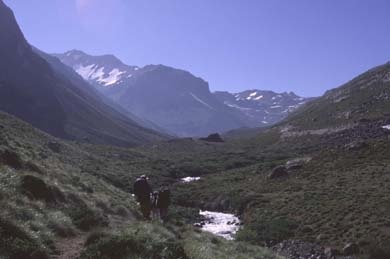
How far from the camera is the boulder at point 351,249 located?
3061 centimetres

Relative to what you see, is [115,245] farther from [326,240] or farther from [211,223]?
[211,223]

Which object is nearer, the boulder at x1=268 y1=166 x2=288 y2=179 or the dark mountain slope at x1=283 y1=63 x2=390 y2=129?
the boulder at x1=268 y1=166 x2=288 y2=179

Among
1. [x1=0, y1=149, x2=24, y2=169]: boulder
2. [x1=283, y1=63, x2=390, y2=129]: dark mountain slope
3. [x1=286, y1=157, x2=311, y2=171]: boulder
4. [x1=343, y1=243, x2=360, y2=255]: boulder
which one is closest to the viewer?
[x1=0, y1=149, x2=24, y2=169]: boulder

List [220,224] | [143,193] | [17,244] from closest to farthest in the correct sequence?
[17,244]
[143,193]
[220,224]

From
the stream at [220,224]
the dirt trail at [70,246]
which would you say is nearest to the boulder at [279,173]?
the stream at [220,224]

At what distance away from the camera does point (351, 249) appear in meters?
30.8

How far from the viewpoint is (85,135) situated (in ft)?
628

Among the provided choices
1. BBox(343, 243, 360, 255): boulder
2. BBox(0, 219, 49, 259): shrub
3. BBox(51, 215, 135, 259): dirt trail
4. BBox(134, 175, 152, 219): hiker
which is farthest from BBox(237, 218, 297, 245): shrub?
BBox(0, 219, 49, 259): shrub

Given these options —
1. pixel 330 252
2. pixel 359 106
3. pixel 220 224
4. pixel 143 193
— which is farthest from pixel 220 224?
pixel 359 106

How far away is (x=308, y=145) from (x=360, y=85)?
73.1 m

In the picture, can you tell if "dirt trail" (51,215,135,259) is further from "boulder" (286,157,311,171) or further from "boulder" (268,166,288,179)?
"boulder" (286,157,311,171)

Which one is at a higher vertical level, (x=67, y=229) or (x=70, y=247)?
(x=67, y=229)

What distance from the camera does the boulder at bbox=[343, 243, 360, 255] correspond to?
1205 inches

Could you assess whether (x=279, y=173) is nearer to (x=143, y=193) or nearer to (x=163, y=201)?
(x=163, y=201)
